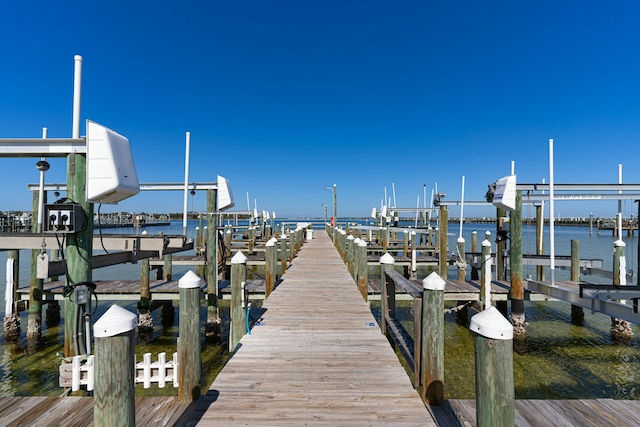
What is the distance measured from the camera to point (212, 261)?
30.0ft

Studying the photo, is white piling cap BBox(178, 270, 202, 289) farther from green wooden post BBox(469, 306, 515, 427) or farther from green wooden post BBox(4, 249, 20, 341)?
green wooden post BBox(4, 249, 20, 341)

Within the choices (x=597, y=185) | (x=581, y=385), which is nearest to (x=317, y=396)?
(x=581, y=385)

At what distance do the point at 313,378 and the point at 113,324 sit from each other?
2593mm

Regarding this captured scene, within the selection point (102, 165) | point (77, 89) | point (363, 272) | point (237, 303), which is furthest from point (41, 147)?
point (363, 272)

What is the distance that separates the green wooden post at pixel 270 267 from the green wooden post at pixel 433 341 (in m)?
5.14

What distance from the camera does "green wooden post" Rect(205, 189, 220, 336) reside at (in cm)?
886

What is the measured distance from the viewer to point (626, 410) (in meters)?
3.19

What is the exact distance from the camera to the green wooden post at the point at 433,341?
3189mm

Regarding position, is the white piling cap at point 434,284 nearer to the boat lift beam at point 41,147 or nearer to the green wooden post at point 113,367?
the green wooden post at point 113,367

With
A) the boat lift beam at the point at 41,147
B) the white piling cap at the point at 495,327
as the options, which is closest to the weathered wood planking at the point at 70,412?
the white piling cap at the point at 495,327

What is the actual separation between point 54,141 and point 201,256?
45.0 ft

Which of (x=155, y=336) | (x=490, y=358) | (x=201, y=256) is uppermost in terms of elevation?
(x=490, y=358)

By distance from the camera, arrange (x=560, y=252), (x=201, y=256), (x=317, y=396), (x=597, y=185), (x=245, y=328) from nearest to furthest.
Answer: (x=317, y=396) → (x=245, y=328) → (x=597, y=185) → (x=201, y=256) → (x=560, y=252)

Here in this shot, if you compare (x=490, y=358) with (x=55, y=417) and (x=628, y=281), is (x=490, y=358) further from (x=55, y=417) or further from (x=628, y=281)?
(x=628, y=281)
